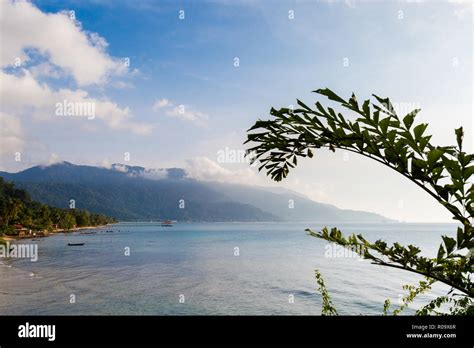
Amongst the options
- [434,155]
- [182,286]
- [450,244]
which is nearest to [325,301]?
[450,244]

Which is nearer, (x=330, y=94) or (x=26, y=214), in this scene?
(x=330, y=94)

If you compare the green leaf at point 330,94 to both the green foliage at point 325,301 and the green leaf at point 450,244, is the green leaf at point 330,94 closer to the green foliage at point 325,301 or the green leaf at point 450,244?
the green leaf at point 450,244

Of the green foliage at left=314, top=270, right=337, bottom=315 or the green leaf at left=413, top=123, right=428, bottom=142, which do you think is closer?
the green leaf at left=413, top=123, right=428, bottom=142

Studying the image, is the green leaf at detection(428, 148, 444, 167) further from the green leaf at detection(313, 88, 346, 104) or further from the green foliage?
the green foliage

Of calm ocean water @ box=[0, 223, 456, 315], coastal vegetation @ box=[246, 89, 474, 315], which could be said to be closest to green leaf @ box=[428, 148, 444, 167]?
coastal vegetation @ box=[246, 89, 474, 315]

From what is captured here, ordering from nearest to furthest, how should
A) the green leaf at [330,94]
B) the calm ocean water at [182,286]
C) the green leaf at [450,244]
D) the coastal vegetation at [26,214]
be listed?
1. the green leaf at [450,244]
2. the green leaf at [330,94]
3. the calm ocean water at [182,286]
4. the coastal vegetation at [26,214]

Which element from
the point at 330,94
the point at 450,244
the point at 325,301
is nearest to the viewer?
the point at 450,244

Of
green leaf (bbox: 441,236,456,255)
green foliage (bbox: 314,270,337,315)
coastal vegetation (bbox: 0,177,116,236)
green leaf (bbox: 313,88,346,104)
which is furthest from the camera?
coastal vegetation (bbox: 0,177,116,236)

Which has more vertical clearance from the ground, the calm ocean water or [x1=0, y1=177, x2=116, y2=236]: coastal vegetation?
[x1=0, y1=177, x2=116, y2=236]: coastal vegetation

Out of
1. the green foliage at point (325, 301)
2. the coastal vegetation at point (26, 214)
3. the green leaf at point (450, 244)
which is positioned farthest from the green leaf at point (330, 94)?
the coastal vegetation at point (26, 214)

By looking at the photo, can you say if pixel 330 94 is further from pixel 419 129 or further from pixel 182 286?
pixel 182 286

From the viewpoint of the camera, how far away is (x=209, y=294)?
33219 millimetres
